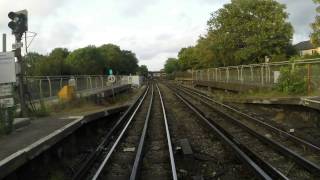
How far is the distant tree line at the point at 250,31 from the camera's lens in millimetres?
56812

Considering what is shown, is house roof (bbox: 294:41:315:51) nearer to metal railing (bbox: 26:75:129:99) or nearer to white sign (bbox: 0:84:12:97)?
metal railing (bbox: 26:75:129:99)

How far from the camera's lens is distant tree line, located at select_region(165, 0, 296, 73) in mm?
56812

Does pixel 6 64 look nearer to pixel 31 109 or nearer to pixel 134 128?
pixel 31 109

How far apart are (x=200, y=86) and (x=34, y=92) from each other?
39105 mm

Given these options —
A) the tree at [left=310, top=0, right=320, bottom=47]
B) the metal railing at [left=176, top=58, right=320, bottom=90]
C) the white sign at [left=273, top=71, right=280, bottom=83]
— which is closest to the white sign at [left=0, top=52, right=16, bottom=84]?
the metal railing at [left=176, top=58, right=320, bottom=90]

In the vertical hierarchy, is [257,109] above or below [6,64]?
below

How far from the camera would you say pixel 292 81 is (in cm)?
2467

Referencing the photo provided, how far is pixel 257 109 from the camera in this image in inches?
950

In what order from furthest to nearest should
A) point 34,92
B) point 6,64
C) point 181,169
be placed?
1. point 34,92
2. point 6,64
3. point 181,169

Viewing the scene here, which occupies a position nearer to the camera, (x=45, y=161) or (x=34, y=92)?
(x=45, y=161)

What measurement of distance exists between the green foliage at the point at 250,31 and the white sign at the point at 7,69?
144 feet

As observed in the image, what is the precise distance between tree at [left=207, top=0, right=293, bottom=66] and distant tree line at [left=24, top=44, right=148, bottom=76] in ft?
63.9

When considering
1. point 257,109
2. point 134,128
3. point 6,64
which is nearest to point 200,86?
point 257,109

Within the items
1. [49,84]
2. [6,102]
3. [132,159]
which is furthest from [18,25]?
[49,84]
